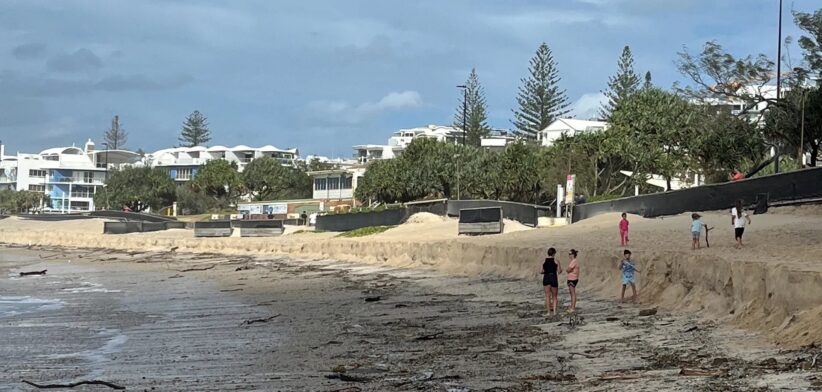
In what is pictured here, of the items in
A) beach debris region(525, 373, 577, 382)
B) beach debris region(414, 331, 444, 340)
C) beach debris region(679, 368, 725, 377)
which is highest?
beach debris region(679, 368, 725, 377)

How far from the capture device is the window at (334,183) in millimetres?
103125

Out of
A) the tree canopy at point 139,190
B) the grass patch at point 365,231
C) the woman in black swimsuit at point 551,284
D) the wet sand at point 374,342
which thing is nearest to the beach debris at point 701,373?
the wet sand at point 374,342

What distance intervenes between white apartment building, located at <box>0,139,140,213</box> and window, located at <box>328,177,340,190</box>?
150 feet

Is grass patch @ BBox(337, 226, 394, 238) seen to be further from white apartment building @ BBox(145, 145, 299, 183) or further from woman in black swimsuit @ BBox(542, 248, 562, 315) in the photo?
white apartment building @ BBox(145, 145, 299, 183)

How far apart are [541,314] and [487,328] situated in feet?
6.83

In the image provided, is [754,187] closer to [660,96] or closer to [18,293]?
[18,293]

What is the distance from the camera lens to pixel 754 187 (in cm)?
3061

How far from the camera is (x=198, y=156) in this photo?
141 meters

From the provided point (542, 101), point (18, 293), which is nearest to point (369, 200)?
point (542, 101)

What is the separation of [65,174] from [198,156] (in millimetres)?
20248

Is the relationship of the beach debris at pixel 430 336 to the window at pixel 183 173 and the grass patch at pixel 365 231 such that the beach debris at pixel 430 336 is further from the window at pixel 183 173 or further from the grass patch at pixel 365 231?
the window at pixel 183 173

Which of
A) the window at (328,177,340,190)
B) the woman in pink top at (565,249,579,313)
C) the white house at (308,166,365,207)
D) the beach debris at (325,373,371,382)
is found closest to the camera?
the beach debris at (325,373,371,382)

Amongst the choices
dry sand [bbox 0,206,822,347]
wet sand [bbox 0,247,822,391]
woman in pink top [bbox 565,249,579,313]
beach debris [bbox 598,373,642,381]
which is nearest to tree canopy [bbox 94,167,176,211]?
dry sand [bbox 0,206,822,347]

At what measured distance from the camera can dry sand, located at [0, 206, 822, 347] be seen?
13.5m
